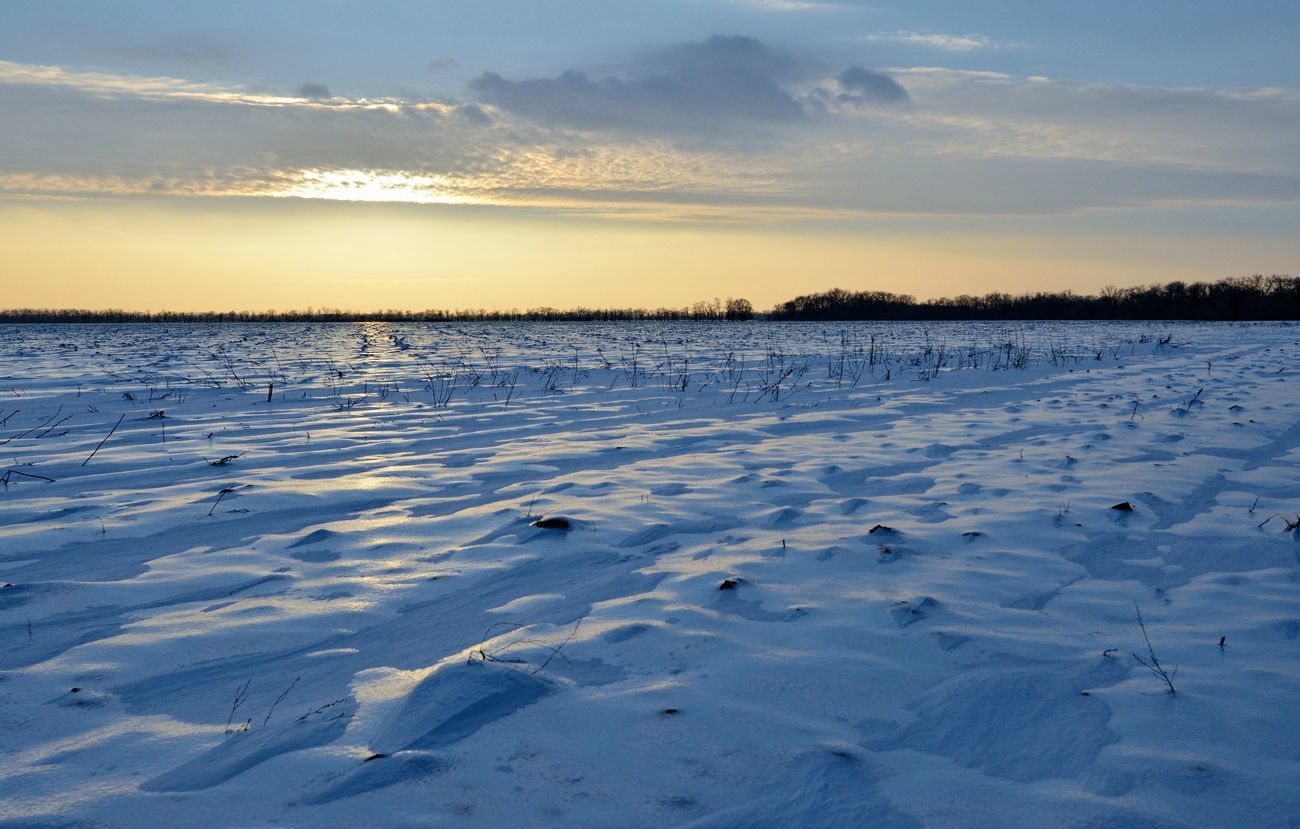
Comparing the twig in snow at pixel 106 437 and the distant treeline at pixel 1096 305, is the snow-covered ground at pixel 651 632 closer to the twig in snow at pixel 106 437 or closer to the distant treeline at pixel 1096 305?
the twig in snow at pixel 106 437

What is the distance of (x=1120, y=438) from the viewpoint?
6.93m

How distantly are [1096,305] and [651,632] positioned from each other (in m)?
89.4

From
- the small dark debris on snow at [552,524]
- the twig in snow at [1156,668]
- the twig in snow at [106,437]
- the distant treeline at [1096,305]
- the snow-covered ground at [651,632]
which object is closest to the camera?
the snow-covered ground at [651,632]

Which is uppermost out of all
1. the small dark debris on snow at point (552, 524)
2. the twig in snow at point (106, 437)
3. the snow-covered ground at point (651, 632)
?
the twig in snow at point (106, 437)

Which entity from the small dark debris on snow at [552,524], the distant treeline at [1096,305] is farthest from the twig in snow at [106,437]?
the distant treeline at [1096,305]

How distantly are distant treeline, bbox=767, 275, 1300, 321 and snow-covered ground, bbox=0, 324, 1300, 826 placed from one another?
6931 centimetres

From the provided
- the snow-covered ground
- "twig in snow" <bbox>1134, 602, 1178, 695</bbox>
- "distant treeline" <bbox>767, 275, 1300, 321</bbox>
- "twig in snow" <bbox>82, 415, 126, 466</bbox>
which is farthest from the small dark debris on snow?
"distant treeline" <bbox>767, 275, 1300, 321</bbox>

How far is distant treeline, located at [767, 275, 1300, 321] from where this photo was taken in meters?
67.1

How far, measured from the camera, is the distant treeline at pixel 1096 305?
6712 centimetres

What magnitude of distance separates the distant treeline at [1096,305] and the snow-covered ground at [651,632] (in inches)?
2729

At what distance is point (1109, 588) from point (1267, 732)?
1.21 metres

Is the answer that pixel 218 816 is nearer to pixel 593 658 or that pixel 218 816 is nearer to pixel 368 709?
pixel 368 709

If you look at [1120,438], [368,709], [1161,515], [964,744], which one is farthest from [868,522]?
[1120,438]

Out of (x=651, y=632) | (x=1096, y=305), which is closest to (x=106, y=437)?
(x=651, y=632)
